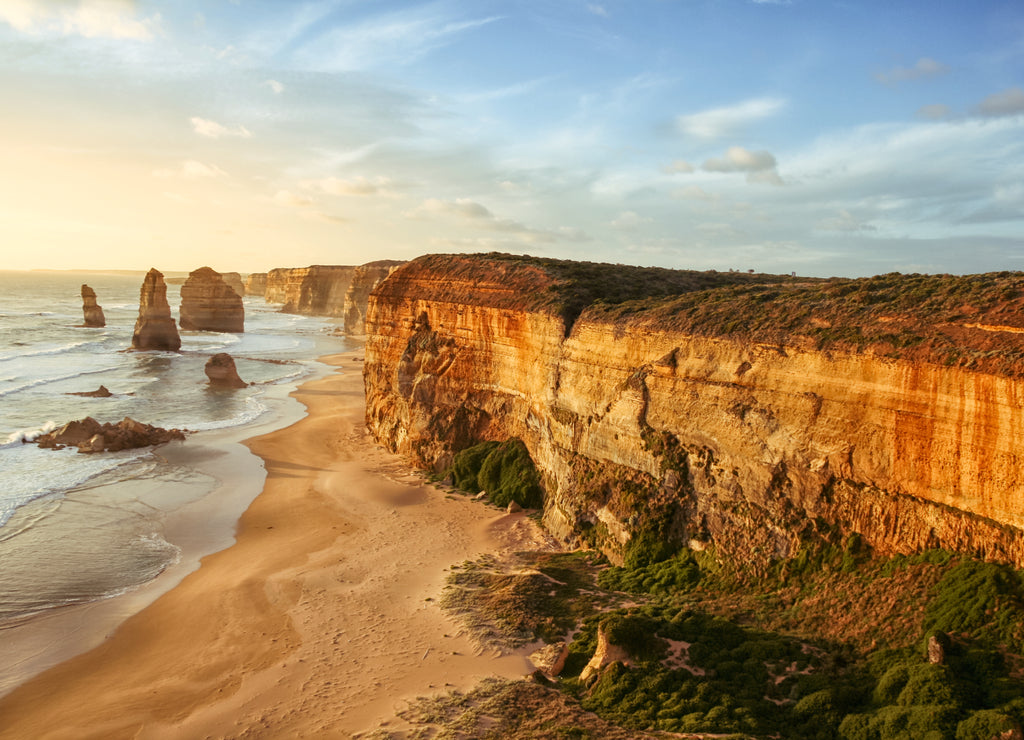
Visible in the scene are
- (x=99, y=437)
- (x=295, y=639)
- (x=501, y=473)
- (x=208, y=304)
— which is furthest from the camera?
(x=208, y=304)

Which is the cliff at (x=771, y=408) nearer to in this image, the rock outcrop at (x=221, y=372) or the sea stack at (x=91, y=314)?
the rock outcrop at (x=221, y=372)

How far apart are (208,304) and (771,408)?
79.1 meters

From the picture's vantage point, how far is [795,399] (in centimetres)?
1370

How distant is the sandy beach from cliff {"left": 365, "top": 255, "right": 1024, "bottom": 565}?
4.16 meters

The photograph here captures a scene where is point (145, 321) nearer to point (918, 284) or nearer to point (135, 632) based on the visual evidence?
point (135, 632)

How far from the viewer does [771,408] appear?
1412cm

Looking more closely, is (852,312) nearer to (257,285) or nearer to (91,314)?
(91,314)

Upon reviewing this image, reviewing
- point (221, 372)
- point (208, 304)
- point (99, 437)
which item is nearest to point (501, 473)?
point (99, 437)

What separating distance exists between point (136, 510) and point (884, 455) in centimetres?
2259

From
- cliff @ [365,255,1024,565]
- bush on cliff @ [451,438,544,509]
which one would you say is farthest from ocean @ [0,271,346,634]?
cliff @ [365,255,1024,565]

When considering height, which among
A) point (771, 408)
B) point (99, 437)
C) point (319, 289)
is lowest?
point (99, 437)

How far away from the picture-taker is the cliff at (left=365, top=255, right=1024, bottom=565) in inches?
447

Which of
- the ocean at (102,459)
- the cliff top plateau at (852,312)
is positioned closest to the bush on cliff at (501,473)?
the cliff top plateau at (852,312)

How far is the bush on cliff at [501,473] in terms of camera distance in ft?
72.1
